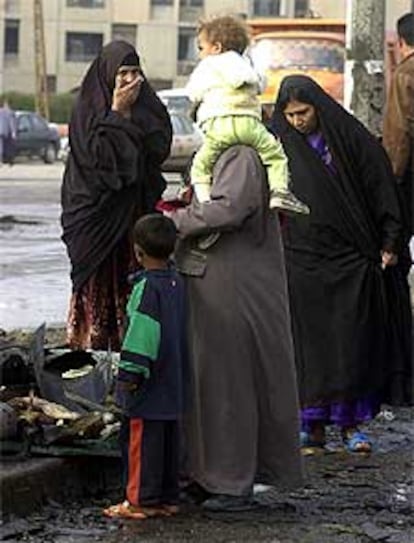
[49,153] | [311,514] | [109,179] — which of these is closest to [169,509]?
[311,514]

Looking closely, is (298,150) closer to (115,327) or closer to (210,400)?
(115,327)

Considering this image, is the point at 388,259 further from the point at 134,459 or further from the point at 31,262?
the point at 31,262

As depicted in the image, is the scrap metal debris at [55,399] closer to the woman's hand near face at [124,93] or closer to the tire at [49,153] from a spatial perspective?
the woman's hand near face at [124,93]

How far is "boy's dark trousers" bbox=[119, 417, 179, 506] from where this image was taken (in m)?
6.38

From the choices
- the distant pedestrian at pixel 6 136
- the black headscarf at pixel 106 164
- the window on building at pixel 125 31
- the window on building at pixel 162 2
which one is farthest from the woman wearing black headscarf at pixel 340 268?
the window on building at pixel 162 2

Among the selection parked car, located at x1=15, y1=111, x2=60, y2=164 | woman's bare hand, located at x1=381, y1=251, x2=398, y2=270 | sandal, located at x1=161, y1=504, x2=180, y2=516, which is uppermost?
woman's bare hand, located at x1=381, y1=251, x2=398, y2=270

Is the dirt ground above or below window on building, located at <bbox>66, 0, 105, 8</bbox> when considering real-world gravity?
above

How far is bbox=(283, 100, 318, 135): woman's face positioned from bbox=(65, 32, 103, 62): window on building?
8060 cm

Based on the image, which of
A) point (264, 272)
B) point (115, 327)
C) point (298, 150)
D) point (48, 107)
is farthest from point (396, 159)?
point (48, 107)

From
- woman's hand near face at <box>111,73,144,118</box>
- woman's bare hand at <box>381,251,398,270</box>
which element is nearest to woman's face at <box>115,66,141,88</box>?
woman's hand near face at <box>111,73,144,118</box>

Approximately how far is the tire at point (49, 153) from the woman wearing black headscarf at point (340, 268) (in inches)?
1616

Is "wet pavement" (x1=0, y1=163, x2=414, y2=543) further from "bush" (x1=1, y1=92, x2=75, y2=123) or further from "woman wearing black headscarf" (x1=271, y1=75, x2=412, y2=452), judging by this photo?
"bush" (x1=1, y1=92, x2=75, y2=123)

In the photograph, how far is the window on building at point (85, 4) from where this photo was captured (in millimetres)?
88250

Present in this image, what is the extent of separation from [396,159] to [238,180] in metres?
2.59
